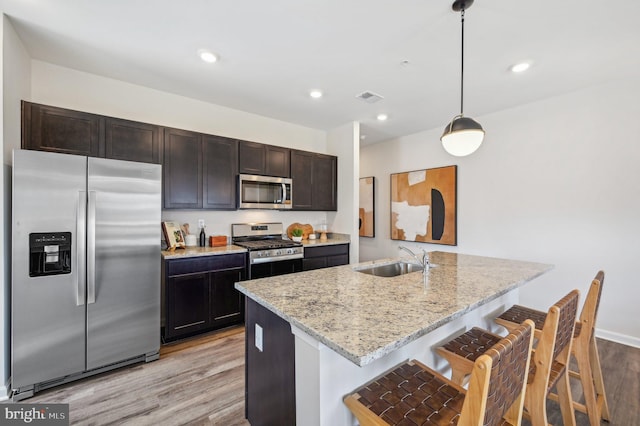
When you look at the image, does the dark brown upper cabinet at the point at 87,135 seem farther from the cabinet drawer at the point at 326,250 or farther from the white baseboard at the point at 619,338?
the white baseboard at the point at 619,338

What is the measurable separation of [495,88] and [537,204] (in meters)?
1.50

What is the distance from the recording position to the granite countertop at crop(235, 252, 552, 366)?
97 cm

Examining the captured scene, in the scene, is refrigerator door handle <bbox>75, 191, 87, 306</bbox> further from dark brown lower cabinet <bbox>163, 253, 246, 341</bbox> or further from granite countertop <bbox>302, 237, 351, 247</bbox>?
granite countertop <bbox>302, 237, 351, 247</bbox>

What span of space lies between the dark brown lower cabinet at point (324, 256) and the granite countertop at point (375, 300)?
5.50 feet

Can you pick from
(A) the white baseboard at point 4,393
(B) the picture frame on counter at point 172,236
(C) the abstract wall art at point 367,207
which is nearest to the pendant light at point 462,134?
(B) the picture frame on counter at point 172,236

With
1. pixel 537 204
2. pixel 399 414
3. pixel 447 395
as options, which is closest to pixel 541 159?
pixel 537 204

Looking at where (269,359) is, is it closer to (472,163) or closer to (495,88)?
(495,88)

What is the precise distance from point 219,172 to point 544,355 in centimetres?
330

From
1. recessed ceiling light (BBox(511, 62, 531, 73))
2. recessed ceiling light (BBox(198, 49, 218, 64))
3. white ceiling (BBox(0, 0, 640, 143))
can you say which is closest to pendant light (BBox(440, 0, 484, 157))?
white ceiling (BBox(0, 0, 640, 143))

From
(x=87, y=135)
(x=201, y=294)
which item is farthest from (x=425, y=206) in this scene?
(x=87, y=135)

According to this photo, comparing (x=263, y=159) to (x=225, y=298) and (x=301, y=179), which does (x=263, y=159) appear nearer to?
(x=301, y=179)

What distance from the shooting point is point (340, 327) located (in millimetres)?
1040

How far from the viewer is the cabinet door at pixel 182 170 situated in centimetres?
301

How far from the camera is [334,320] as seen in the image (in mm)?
1109
